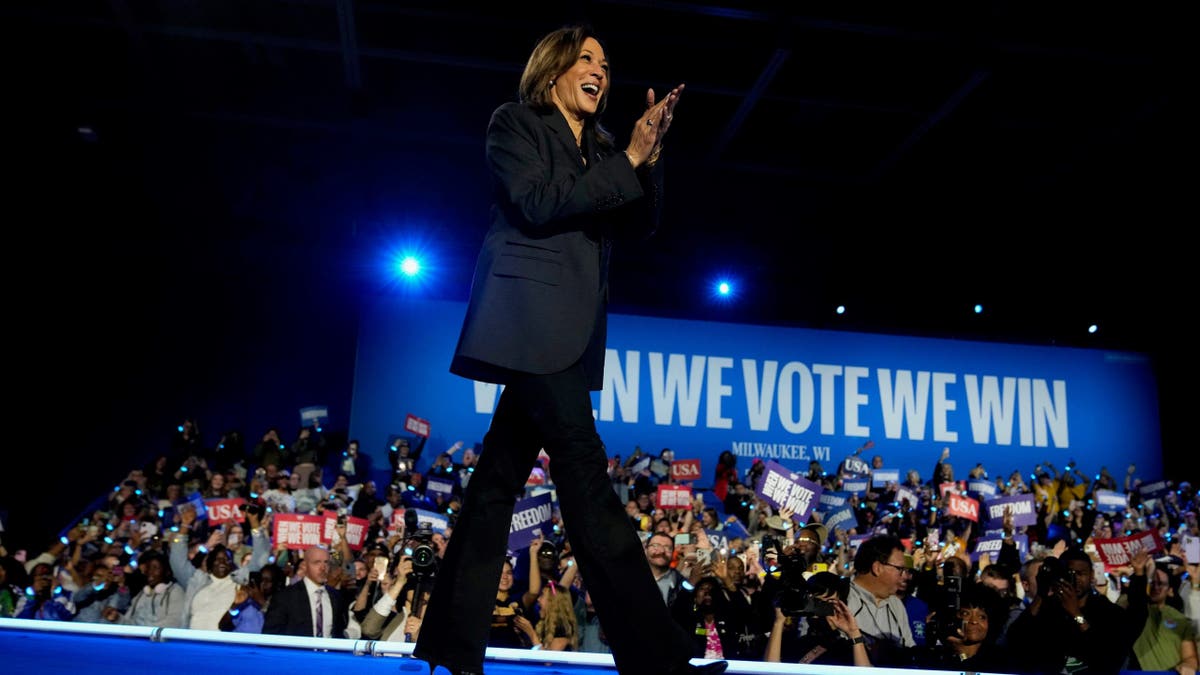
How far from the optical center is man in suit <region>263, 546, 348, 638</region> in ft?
20.9

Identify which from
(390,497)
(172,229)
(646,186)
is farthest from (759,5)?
(172,229)

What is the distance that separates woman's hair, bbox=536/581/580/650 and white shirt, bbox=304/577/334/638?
1.49 meters

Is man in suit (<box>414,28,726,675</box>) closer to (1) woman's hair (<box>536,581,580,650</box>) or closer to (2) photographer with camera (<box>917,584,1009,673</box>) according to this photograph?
(2) photographer with camera (<box>917,584,1009,673</box>)

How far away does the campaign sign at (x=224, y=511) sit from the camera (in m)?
8.98

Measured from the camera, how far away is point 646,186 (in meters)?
2.13

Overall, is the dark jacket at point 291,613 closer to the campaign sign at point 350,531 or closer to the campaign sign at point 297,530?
the campaign sign at point 297,530

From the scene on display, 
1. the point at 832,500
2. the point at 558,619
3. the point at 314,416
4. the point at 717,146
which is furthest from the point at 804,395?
the point at 558,619

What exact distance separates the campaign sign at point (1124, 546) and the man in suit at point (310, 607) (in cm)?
533

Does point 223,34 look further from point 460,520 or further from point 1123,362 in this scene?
point 1123,362

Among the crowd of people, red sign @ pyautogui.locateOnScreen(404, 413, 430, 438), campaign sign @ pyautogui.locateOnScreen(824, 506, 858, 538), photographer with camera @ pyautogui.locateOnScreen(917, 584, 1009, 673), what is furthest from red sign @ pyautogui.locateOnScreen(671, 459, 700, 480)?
photographer with camera @ pyautogui.locateOnScreen(917, 584, 1009, 673)

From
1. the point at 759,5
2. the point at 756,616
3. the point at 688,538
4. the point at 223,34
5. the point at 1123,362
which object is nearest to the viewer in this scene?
the point at 756,616

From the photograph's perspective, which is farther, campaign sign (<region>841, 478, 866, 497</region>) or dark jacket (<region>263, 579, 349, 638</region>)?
campaign sign (<region>841, 478, 866, 497</region>)

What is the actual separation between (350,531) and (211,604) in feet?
3.74

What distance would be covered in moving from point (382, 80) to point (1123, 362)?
11.8 m
